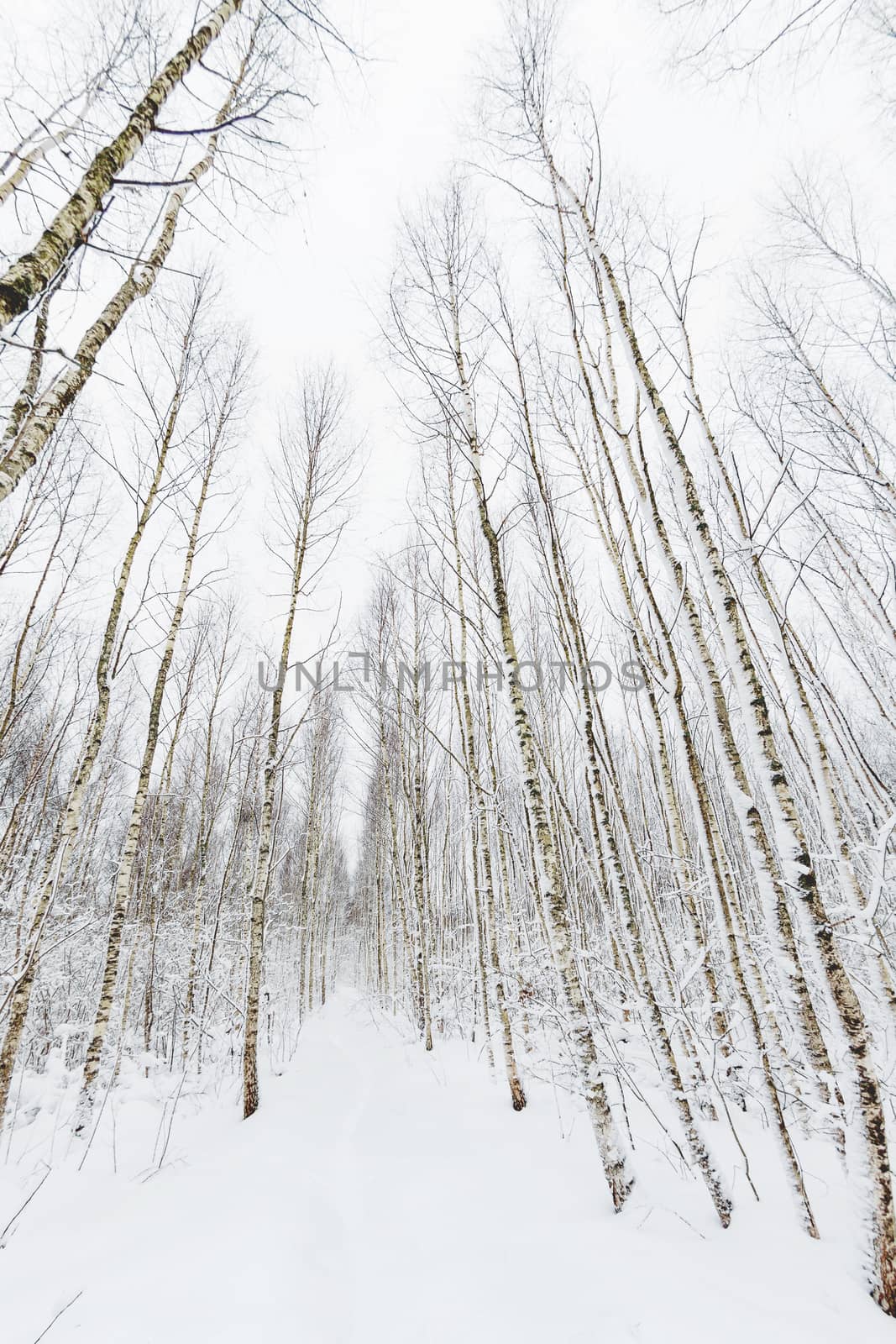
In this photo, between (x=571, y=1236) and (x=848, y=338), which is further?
(x=848, y=338)

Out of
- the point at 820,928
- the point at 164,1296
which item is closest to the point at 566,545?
the point at 820,928

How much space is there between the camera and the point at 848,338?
25.6 feet

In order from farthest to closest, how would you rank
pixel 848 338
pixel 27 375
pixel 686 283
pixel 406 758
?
pixel 406 758 → pixel 848 338 → pixel 686 283 → pixel 27 375

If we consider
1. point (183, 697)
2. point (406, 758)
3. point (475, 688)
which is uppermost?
point (183, 697)

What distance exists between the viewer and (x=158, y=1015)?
11.4 m

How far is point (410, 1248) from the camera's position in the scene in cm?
263

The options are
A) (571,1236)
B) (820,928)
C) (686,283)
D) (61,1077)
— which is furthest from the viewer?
(61,1077)

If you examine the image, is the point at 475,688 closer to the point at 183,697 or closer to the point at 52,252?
the point at 183,697

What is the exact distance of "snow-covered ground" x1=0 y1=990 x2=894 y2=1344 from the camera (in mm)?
1939

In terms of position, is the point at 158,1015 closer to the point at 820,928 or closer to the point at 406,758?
the point at 406,758

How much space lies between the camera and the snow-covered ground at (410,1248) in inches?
76.4

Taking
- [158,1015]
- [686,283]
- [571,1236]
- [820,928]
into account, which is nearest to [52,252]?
[686,283]

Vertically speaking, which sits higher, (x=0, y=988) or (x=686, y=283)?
(x=686, y=283)

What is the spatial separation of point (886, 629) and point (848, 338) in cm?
455
